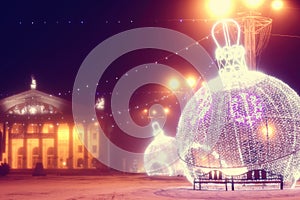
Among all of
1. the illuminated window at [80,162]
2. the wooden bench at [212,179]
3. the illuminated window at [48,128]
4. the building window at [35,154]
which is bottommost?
the wooden bench at [212,179]

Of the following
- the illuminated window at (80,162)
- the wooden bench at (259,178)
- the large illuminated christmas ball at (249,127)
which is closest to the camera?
the large illuminated christmas ball at (249,127)

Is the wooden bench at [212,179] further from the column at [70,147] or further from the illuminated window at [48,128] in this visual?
the illuminated window at [48,128]

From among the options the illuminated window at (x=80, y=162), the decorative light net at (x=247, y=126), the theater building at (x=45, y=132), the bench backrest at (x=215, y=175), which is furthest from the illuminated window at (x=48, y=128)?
the decorative light net at (x=247, y=126)

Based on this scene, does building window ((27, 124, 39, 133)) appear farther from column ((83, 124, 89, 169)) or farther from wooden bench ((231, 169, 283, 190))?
wooden bench ((231, 169, 283, 190))

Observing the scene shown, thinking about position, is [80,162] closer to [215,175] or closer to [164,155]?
[164,155]

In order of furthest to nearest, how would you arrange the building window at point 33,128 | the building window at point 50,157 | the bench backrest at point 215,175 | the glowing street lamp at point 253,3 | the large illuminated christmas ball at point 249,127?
the building window at point 33,128, the building window at point 50,157, the bench backrest at point 215,175, the glowing street lamp at point 253,3, the large illuminated christmas ball at point 249,127

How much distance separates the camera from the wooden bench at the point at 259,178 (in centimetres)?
1841

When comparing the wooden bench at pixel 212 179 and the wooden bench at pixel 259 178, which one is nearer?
the wooden bench at pixel 259 178

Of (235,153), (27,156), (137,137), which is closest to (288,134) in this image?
(235,153)

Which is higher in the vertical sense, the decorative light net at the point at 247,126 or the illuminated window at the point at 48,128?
the illuminated window at the point at 48,128

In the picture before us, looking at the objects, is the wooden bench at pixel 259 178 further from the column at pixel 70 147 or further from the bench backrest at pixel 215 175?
the column at pixel 70 147

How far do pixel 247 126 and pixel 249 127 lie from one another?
0.07 m

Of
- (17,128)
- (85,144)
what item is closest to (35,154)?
(17,128)

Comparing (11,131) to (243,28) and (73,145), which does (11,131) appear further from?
(243,28)
